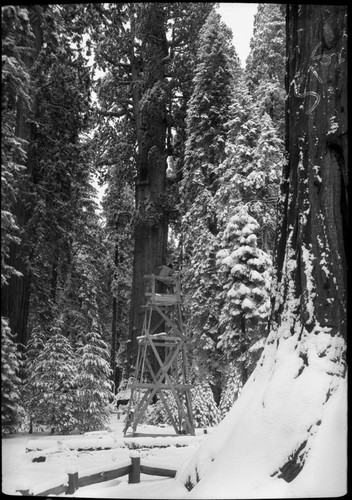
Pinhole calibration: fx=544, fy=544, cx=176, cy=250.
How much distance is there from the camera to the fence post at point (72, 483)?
9.96ft

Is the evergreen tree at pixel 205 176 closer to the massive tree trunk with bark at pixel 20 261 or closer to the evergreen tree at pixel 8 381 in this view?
the massive tree trunk with bark at pixel 20 261

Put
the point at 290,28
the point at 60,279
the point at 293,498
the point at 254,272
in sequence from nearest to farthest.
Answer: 1. the point at 293,498
2. the point at 290,28
3. the point at 60,279
4. the point at 254,272

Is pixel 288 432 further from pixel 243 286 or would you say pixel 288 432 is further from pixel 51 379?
pixel 243 286

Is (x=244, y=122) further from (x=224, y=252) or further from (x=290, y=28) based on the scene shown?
(x=290, y=28)

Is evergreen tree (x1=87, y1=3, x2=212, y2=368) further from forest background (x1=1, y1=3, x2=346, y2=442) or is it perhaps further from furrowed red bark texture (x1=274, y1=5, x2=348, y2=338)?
furrowed red bark texture (x1=274, y1=5, x2=348, y2=338)

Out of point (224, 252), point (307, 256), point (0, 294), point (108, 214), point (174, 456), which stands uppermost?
point (108, 214)

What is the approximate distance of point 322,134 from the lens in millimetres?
3029

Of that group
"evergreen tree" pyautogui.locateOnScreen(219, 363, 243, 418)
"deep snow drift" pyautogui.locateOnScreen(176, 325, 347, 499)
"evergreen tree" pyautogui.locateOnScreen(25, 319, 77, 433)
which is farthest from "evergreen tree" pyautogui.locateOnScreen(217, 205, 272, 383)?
"deep snow drift" pyautogui.locateOnScreen(176, 325, 347, 499)

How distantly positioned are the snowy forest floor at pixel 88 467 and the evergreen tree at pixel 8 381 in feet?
0.27

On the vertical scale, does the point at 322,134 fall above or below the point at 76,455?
above

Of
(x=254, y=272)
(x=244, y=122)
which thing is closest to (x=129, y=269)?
(x=254, y=272)

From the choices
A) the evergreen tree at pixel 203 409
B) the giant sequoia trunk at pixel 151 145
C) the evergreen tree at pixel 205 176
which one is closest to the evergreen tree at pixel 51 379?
the evergreen tree at pixel 203 409

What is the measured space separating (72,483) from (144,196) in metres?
7.80

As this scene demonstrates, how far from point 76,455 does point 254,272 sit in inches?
172
